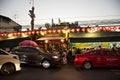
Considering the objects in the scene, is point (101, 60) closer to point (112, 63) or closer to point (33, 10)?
point (112, 63)

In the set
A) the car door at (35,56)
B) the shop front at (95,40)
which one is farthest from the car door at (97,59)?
the shop front at (95,40)

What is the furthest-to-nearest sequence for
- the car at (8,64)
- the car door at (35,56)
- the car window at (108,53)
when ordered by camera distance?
the car door at (35,56), the car window at (108,53), the car at (8,64)

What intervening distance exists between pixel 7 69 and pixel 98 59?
6.76 m

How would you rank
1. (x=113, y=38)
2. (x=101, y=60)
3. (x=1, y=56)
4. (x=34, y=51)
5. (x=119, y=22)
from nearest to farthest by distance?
(x=1, y=56), (x=101, y=60), (x=34, y=51), (x=113, y=38), (x=119, y=22)

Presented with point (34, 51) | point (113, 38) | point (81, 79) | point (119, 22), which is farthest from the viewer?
point (119, 22)

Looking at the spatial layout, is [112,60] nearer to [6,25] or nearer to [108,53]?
[108,53]

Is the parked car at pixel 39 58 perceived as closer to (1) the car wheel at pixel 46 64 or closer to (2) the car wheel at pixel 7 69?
(1) the car wheel at pixel 46 64

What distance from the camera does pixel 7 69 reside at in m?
11.7

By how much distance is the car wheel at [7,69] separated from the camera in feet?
37.4

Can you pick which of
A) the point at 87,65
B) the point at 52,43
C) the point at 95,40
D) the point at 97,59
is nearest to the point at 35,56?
the point at 87,65

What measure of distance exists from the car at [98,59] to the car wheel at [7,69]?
5149mm

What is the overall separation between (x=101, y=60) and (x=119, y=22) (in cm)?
1420

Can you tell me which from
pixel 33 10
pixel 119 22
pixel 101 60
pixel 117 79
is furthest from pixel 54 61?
pixel 33 10

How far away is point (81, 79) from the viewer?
34.0 ft
